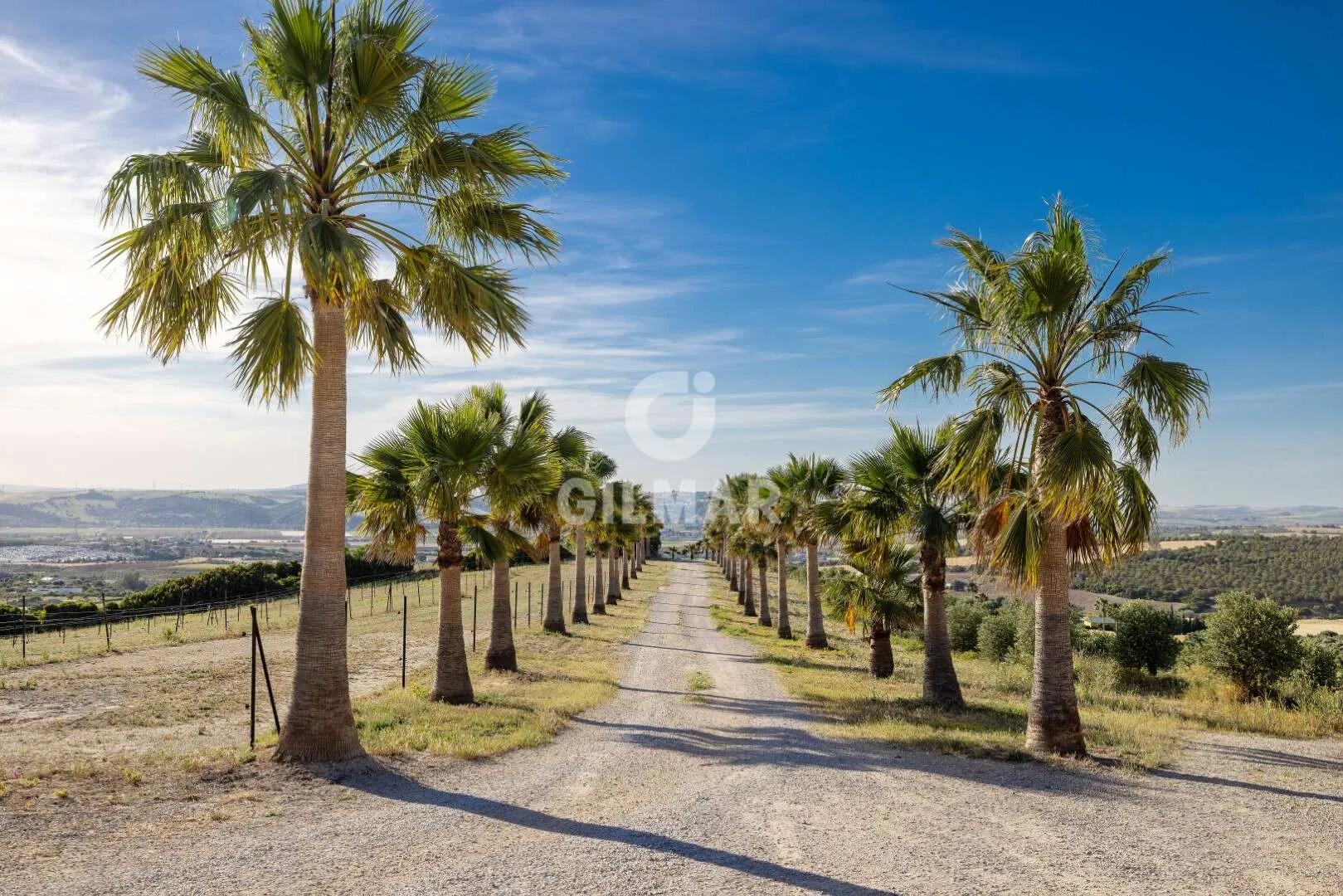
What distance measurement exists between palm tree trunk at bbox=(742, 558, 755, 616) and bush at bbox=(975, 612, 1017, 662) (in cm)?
1909

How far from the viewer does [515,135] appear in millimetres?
11172

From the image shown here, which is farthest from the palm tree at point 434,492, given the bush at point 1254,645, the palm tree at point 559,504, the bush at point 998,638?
the bush at point 998,638

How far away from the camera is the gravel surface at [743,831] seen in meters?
6.59

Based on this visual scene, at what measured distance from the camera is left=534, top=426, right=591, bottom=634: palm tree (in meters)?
23.8

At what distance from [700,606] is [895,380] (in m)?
40.5

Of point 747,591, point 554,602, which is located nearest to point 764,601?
point 747,591

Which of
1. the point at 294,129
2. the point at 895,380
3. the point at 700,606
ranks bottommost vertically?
the point at 700,606

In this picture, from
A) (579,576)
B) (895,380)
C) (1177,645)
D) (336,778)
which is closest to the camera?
(336,778)

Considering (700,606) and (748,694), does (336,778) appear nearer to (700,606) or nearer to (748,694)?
(748,694)

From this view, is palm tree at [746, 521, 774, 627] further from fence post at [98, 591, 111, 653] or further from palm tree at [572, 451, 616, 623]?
fence post at [98, 591, 111, 653]

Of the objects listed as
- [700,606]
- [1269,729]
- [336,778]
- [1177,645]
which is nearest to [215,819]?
[336,778]

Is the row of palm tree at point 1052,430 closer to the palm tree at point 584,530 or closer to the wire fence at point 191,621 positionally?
the wire fence at point 191,621

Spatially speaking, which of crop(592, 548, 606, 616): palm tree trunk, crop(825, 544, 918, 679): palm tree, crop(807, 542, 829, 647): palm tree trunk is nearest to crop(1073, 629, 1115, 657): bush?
crop(807, 542, 829, 647): palm tree trunk

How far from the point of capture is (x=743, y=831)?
8.02 meters
